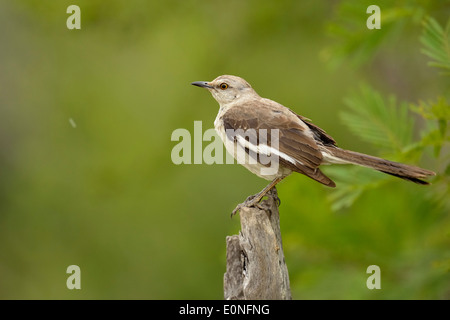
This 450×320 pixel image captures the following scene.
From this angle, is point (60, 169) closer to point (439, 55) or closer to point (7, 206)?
point (7, 206)

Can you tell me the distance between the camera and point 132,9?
7766mm

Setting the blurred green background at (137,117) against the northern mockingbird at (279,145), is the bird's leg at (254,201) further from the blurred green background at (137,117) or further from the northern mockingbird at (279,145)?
the blurred green background at (137,117)

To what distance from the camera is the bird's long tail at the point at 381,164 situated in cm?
412

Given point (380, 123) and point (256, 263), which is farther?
point (380, 123)

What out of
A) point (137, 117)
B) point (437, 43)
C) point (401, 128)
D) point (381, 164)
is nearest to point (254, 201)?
point (381, 164)

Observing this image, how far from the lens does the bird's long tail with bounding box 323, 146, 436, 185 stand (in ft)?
13.5

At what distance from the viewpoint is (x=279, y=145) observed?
15.3 feet

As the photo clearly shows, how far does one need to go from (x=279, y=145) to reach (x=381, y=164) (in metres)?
0.76

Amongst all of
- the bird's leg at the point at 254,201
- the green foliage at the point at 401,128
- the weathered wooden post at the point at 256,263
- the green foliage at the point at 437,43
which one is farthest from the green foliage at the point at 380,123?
the weathered wooden post at the point at 256,263

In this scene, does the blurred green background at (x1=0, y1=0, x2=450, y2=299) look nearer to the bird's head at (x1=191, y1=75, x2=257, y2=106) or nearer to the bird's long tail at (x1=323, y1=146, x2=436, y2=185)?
the bird's head at (x1=191, y1=75, x2=257, y2=106)

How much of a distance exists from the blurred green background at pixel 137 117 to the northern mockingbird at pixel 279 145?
2.18 metres

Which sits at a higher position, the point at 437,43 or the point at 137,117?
the point at 137,117

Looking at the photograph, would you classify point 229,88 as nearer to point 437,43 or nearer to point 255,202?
point 255,202
